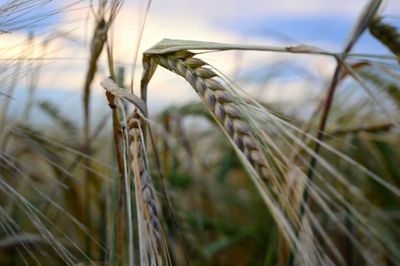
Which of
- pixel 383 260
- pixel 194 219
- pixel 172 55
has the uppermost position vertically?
pixel 172 55

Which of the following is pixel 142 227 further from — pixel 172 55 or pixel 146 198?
pixel 172 55

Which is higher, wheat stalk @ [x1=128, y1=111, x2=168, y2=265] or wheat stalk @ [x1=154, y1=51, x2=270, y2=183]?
wheat stalk @ [x1=154, y1=51, x2=270, y2=183]

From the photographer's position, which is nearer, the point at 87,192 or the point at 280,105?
the point at 87,192

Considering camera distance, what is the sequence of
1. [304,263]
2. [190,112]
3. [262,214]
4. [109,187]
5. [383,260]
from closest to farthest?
1. [304,263]
2. [109,187]
3. [383,260]
4. [190,112]
5. [262,214]

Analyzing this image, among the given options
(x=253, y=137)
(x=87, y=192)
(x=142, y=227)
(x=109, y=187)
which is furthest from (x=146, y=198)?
(x=87, y=192)

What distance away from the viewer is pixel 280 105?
1742mm

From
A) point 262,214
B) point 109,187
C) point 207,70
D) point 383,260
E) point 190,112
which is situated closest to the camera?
point 207,70

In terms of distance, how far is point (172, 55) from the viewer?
25.1 inches

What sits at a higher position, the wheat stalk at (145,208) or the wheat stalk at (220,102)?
the wheat stalk at (220,102)

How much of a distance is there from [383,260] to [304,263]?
2.68 ft

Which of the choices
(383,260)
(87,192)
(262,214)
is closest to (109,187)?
(87,192)

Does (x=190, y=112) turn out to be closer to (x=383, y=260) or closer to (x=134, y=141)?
(x=383, y=260)

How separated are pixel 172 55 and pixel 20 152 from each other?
2.76 ft

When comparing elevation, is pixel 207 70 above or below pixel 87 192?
above
